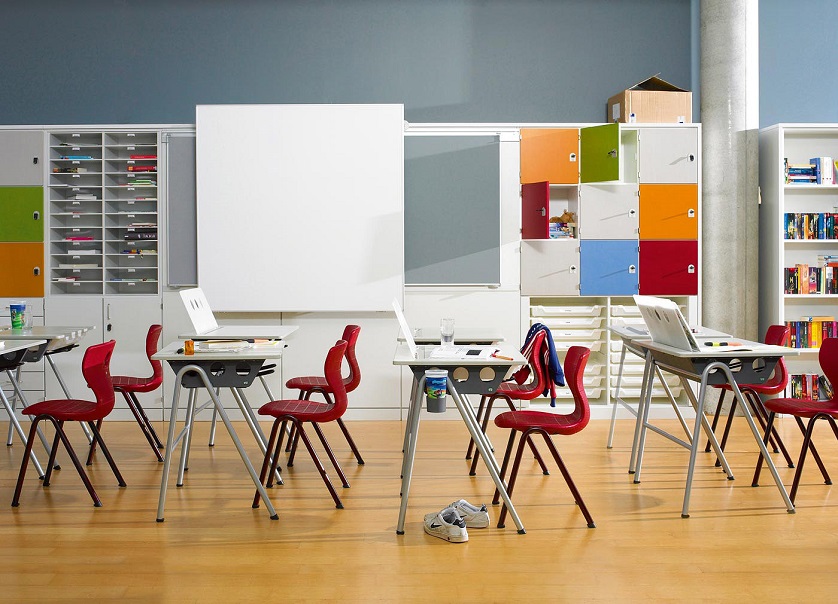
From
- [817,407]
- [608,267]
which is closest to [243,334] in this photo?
[608,267]

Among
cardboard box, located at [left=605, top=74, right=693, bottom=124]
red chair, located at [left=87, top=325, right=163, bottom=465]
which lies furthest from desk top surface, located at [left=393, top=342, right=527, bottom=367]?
cardboard box, located at [left=605, top=74, right=693, bottom=124]

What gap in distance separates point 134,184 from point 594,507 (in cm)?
463

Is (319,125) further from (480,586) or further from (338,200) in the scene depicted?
(480,586)

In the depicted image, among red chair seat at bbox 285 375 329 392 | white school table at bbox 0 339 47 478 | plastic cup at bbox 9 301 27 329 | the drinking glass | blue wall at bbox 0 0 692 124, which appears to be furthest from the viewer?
blue wall at bbox 0 0 692 124

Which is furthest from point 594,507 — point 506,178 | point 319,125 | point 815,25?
point 815,25

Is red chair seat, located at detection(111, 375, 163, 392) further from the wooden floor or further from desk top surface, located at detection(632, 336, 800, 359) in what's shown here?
desk top surface, located at detection(632, 336, 800, 359)

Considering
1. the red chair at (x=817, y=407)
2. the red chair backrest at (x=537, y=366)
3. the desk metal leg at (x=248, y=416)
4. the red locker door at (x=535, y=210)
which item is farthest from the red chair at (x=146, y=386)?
the red chair at (x=817, y=407)

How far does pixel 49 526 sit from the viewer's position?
155 inches

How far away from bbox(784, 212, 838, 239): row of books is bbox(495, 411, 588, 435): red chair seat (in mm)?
3760

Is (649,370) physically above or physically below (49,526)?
above

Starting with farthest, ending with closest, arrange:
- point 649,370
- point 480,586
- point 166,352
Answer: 1. point 649,370
2. point 166,352
3. point 480,586

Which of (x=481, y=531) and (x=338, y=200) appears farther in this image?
(x=338, y=200)

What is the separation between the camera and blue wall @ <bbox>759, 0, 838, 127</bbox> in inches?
287

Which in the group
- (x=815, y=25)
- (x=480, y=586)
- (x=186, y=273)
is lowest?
(x=480, y=586)
